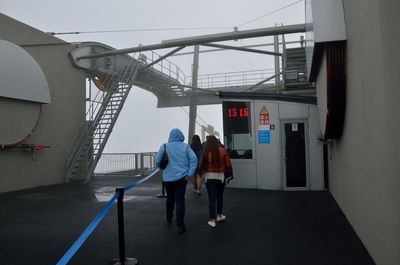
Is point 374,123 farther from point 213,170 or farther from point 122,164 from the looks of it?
point 122,164

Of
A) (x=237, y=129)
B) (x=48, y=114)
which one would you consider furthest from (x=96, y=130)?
(x=237, y=129)

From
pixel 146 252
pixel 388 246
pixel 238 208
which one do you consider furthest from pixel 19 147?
pixel 388 246

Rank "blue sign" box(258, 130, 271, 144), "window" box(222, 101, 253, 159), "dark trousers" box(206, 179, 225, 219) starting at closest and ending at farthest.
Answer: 1. "dark trousers" box(206, 179, 225, 219)
2. "blue sign" box(258, 130, 271, 144)
3. "window" box(222, 101, 253, 159)

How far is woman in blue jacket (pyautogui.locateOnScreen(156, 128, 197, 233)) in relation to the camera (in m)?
6.20

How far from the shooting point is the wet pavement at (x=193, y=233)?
15.9 ft

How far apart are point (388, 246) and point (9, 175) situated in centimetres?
1096

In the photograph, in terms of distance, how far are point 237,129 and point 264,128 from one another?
36.7 inches

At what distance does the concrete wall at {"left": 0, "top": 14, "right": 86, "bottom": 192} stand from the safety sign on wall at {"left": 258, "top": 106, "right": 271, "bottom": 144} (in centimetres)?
753

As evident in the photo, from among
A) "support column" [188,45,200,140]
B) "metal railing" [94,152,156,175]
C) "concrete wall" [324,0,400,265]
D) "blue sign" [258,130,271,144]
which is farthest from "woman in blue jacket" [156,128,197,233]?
"support column" [188,45,200,140]

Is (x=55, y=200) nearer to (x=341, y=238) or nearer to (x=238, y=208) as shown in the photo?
(x=238, y=208)

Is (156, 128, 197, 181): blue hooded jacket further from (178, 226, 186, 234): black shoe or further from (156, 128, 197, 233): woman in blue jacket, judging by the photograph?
(178, 226, 186, 234): black shoe

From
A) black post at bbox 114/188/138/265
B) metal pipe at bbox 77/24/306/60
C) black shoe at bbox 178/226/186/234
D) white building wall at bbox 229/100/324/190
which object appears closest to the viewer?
black post at bbox 114/188/138/265

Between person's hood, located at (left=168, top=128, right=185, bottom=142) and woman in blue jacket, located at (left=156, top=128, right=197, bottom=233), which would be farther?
person's hood, located at (left=168, top=128, right=185, bottom=142)

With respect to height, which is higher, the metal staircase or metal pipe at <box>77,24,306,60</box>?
metal pipe at <box>77,24,306,60</box>
